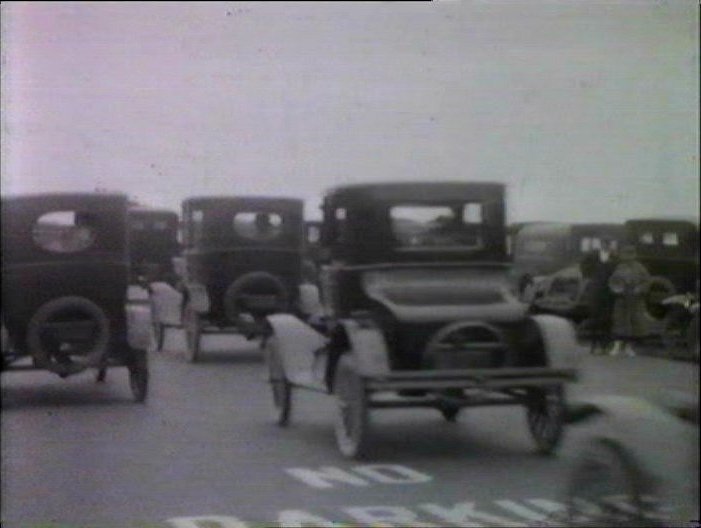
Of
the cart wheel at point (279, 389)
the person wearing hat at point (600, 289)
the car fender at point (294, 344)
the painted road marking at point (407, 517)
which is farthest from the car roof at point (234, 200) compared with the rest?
the painted road marking at point (407, 517)

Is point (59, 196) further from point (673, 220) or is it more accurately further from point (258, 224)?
point (673, 220)

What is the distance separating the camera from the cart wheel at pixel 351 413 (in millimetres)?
6059

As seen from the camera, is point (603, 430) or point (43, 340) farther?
point (43, 340)

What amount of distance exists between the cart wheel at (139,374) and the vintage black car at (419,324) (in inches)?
18.8

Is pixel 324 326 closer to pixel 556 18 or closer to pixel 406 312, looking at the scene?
pixel 406 312

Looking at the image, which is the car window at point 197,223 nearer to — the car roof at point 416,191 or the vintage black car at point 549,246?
the car roof at point 416,191

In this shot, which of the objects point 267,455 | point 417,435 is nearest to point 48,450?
point 267,455

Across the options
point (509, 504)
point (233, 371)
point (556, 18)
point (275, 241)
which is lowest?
point (509, 504)

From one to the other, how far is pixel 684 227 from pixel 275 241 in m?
1.52

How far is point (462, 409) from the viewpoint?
5758mm

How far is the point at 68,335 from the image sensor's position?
5.97 m

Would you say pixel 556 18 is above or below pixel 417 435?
above

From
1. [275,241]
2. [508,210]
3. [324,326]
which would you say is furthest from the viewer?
[324,326]

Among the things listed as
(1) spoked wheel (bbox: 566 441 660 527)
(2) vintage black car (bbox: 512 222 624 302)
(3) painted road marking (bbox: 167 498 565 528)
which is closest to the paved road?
(3) painted road marking (bbox: 167 498 565 528)
